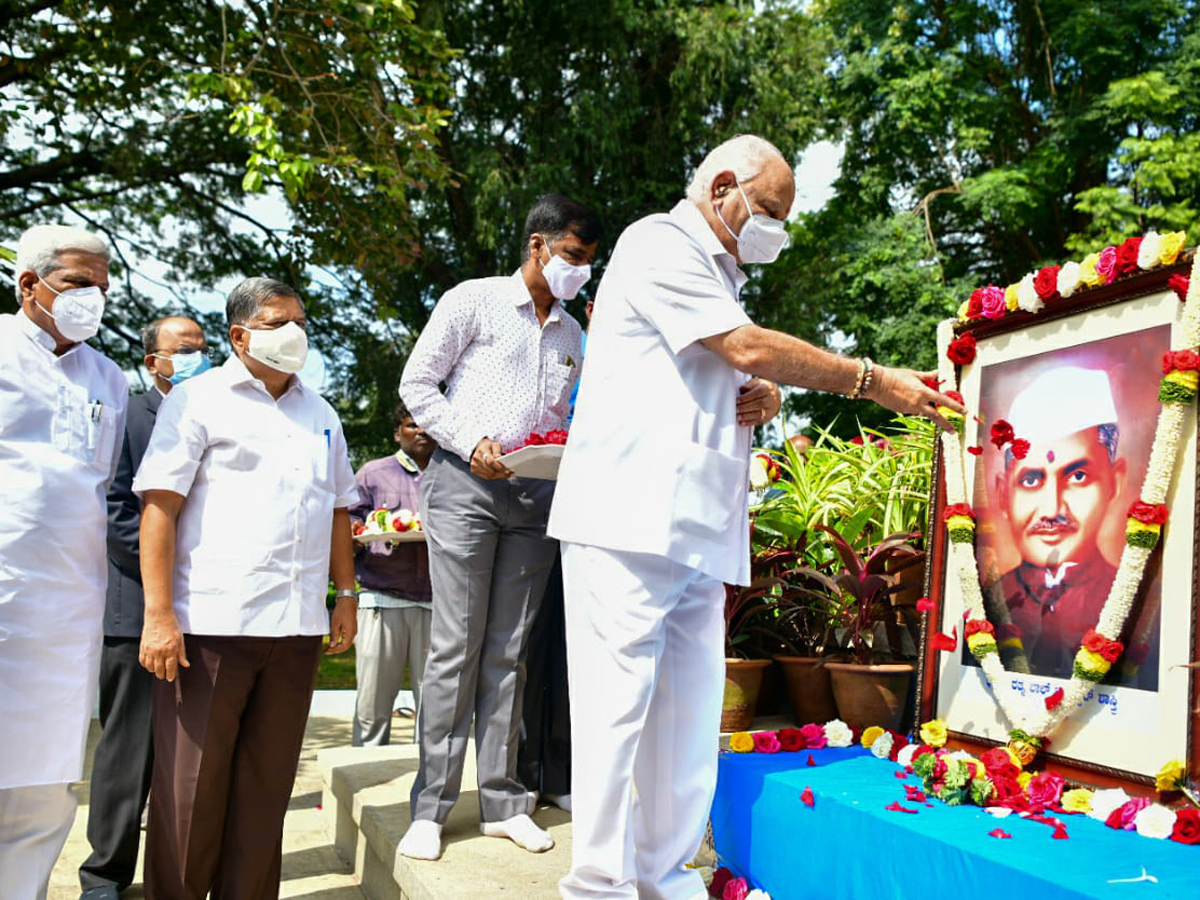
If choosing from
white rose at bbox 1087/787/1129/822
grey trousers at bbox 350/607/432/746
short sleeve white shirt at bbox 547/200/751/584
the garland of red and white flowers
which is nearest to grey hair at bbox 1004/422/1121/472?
the garland of red and white flowers

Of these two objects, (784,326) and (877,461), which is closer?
(877,461)

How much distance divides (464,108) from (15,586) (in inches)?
506

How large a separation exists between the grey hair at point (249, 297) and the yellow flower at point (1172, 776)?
2.52 metres

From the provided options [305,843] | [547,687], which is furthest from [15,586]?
[305,843]

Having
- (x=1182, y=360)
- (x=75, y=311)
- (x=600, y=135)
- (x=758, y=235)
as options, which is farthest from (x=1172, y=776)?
(x=600, y=135)

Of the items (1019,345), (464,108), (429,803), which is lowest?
(429,803)

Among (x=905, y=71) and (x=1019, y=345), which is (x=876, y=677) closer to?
(x=1019, y=345)

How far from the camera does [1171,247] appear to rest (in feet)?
8.22

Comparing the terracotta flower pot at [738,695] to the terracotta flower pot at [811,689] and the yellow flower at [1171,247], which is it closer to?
the terracotta flower pot at [811,689]

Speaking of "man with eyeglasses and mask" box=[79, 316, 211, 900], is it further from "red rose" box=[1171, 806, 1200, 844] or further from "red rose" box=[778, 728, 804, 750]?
"red rose" box=[1171, 806, 1200, 844]

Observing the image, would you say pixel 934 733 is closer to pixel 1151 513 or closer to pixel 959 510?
pixel 959 510

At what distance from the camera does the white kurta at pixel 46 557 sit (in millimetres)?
2607

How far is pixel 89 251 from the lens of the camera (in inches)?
113

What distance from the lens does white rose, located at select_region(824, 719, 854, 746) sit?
3219 millimetres
